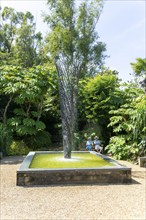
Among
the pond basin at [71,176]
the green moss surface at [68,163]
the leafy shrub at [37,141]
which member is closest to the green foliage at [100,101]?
the leafy shrub at [37,141]

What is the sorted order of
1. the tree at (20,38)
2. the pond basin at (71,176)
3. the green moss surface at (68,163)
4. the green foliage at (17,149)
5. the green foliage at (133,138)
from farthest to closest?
the tree at (20,38)
the green foliage at (17,149)
the green foliage at (133,138)
the green moss surface at (68,163)
the pond basin at (71,176)

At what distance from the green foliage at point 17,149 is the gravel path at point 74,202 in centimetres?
594

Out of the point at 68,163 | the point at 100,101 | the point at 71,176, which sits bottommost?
the point at 71,176

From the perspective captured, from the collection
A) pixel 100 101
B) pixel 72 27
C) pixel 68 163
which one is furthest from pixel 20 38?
pixel 68 163

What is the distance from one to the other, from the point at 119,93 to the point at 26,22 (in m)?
18.0

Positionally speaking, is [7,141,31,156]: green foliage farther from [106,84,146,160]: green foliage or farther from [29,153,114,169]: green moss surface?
[106,84,146,160]: green foliage

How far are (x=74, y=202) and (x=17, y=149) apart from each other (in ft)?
26.6

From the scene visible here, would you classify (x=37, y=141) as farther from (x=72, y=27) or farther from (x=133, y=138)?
(x=72, y=27)

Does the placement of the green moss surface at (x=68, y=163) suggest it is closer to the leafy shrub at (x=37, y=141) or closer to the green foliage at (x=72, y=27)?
the leafy shrub at (x=37, y=141)

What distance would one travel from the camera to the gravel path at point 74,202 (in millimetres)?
4175

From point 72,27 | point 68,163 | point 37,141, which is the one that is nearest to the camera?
point 68,163

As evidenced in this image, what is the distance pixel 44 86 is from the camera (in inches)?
521

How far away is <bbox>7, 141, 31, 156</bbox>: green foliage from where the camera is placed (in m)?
12.2

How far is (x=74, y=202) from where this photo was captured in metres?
4.82
